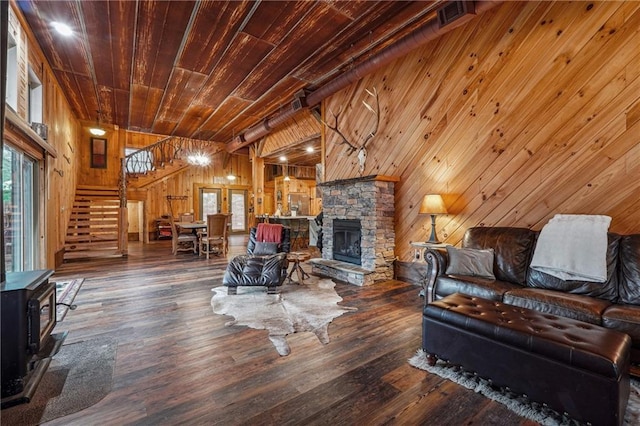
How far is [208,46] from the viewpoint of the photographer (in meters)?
4.19

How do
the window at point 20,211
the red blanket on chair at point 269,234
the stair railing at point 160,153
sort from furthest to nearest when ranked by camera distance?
the stair railing at point 160,153 → the red blanket on chair at point 269,234 → the window at point 20,211

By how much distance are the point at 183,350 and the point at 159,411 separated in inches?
30.6

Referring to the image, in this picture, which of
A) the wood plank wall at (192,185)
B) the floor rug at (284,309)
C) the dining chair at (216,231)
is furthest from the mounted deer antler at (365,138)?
the wood plank wall at (192,185)

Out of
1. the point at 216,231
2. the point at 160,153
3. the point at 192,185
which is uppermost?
the point at 160,153

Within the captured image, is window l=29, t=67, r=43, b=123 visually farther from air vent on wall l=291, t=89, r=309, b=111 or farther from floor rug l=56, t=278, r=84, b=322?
air vent on wall l=291, t=89, r=309, b=111

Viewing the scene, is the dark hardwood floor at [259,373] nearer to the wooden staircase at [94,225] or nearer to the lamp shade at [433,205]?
the lamp shade at [433,205]

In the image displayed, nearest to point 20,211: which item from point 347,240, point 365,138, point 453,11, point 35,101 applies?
point 35,101

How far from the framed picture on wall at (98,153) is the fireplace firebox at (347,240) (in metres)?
7.57

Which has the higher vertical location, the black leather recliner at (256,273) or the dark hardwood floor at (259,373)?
the black leather recliner at (256,273)

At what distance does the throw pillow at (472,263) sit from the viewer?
316 cm

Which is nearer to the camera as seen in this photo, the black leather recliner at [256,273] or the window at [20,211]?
the window at [20,211]

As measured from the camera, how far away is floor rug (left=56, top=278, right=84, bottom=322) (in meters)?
3.38

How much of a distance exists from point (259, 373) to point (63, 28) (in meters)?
4.86

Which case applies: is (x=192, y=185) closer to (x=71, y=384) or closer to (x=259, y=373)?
(x=71, y=384)
